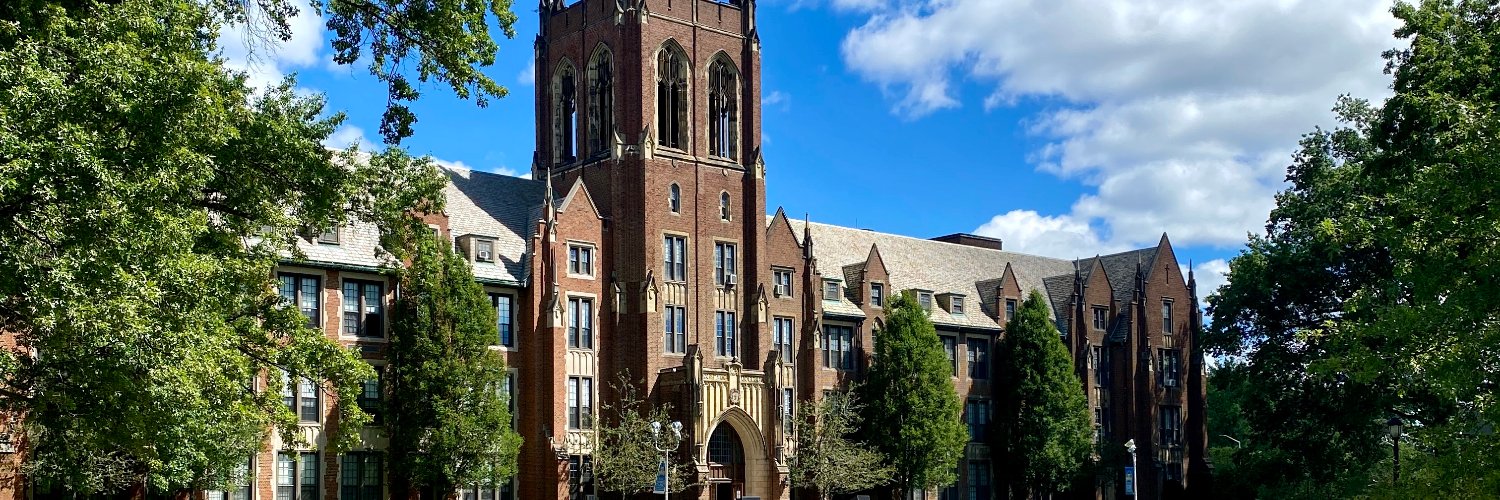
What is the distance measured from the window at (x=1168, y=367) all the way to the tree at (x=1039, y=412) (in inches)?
362

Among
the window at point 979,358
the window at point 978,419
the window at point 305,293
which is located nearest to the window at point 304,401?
the window at point 305,293

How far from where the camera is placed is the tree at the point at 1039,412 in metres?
65.5

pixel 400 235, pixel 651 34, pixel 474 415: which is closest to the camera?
pixel 400 235

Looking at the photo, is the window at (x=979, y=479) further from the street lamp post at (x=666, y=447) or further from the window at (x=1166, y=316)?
the street lamp post at (x=666, y=447)

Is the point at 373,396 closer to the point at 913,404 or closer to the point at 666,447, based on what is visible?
the point at 666,447

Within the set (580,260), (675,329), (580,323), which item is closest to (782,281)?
(675,329)

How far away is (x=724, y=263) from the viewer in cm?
→ 5850

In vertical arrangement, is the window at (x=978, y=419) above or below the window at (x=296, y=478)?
above

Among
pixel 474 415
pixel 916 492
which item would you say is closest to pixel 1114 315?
pixel 916 492

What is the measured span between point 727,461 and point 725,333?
4.46 metres

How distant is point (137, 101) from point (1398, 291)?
25.3 m

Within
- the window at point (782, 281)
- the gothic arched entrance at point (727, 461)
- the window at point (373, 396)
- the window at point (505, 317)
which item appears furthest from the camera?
the window at point (782, 281)

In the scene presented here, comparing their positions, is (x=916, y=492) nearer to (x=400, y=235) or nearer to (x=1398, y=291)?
(x=1398, y=291)

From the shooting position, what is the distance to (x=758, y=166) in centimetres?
5956
